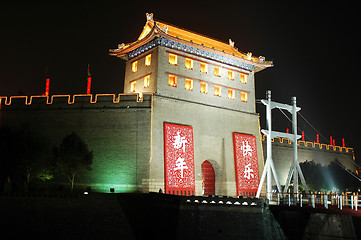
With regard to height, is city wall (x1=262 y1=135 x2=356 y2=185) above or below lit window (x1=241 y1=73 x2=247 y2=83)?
below

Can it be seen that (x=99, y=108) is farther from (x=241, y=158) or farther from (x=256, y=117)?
(x=256, y=117)

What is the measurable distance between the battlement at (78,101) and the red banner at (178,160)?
2177mm

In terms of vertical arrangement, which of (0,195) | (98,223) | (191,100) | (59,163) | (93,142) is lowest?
(98,223)

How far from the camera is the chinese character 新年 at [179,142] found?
65.2 feet

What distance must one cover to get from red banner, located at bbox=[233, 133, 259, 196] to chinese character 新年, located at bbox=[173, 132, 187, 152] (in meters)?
3.99

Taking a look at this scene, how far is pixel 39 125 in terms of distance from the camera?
20016 millimetres

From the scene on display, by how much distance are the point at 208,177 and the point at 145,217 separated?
674 cm

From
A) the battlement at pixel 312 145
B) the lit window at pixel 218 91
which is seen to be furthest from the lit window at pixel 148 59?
the battlement at pixel 312 145

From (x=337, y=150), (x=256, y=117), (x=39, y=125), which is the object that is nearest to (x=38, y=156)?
(x=39, y=125)

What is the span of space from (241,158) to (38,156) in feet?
39.9

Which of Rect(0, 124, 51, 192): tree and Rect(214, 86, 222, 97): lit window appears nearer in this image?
Rect(0, 124, 51, 192): tree

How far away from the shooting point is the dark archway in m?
22.5

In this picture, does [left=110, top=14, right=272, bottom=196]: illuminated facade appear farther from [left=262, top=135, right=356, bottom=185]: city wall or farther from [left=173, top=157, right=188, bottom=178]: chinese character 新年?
[left=262, top=135, right=356, bottom=185]: city wall

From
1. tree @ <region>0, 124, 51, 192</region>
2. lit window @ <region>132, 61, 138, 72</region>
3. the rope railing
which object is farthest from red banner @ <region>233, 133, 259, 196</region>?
tree @ <region>0, 124, 51, 192</region>
